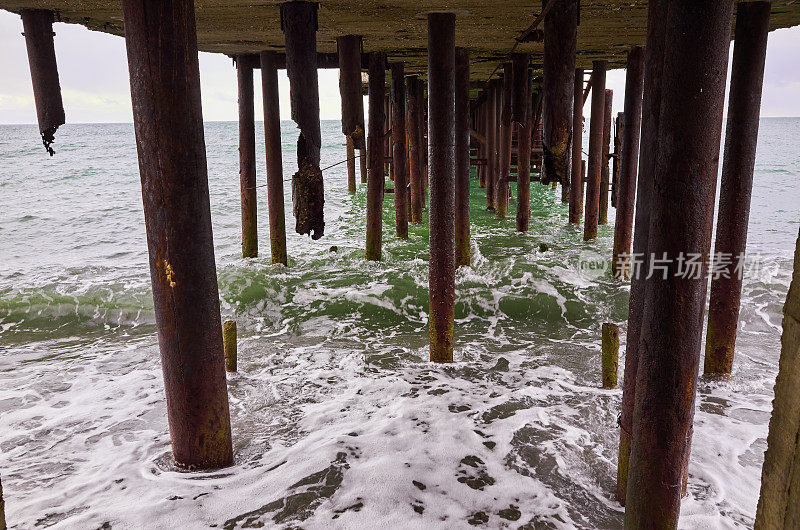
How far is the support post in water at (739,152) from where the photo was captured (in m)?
4.14

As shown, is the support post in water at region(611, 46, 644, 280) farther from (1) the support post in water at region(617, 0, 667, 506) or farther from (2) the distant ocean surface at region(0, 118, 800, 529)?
(1) the support post in water at region(617, 0, 667, 506)

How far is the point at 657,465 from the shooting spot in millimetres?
2154

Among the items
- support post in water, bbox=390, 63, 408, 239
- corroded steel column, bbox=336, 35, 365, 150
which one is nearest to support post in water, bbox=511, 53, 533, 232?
support post in water, bbox=390, 63, 408, 239

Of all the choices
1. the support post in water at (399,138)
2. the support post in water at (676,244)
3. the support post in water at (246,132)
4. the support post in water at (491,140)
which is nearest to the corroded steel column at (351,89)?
the support post in water at (246,132)

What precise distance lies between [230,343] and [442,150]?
2516 mm

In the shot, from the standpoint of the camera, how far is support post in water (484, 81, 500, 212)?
11.7m

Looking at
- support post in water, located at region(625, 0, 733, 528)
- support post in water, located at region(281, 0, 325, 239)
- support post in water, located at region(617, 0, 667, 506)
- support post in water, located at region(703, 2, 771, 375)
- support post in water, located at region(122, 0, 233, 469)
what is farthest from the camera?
support post in water, located at region(703, 2, 771, 375)

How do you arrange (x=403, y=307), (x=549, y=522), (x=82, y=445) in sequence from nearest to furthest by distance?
(x=549, y=522)
(x=82, y=445)
(x=403, y=307)

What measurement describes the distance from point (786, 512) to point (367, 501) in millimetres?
2308

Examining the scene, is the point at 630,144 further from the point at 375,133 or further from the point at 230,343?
the point at 230,343

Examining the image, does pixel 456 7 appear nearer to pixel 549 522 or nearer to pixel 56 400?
pixel 549 522

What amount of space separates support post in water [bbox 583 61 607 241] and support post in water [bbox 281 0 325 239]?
6108 mm

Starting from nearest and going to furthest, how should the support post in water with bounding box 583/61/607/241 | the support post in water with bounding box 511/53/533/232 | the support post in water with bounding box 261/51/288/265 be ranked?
the support post in water with bounding box 511/53/533/232
the support post in water with bounding box 261/51/288/265
the support post in water with bounding box 583/61/607/241

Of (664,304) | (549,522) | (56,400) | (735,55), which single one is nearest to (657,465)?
(664,304)
